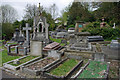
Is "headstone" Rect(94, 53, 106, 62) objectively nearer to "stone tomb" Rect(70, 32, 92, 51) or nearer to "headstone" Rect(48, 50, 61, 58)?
"stone tomb" Rect(70, 32, 92, 51)

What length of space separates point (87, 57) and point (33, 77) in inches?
155

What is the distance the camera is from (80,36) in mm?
7805

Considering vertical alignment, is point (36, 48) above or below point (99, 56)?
above

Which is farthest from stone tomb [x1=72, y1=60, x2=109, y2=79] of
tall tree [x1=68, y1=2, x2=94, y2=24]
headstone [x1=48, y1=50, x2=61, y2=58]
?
tall tree [x1=68, y1=2, x2=94, y2=24]

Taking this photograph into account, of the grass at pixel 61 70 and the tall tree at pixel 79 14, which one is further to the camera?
the tall tree at pixel 79 14

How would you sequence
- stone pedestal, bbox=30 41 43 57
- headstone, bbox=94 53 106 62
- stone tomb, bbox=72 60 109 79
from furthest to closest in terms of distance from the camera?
stone pedestal, bbox=30 41 43 57 → headstone, bbox=94 53 106 62 → stone tomb, bbox=72 60 109 79

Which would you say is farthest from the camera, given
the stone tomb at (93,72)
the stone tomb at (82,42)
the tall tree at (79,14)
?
the tall tree at (79,14)

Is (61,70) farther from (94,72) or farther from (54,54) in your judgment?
(54,54)

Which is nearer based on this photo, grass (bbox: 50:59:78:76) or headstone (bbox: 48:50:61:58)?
grass (bbox: 50:59:78:76)

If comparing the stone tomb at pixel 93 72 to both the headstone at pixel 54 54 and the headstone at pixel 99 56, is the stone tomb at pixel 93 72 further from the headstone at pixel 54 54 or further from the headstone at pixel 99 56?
the headstone at pixel 54 54

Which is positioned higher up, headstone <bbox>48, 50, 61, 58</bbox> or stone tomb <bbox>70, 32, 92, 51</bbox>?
stone tomb <bbox>70, 32, 92, 51</bbox>

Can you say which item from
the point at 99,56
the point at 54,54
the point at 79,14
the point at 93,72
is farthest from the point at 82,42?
the point at 79,14

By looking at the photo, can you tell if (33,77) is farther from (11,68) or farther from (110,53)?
(110,53)

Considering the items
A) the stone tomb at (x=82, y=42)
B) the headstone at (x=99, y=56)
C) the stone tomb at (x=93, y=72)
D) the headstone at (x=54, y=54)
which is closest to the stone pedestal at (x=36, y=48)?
the headstone at (x=54, y=54)
